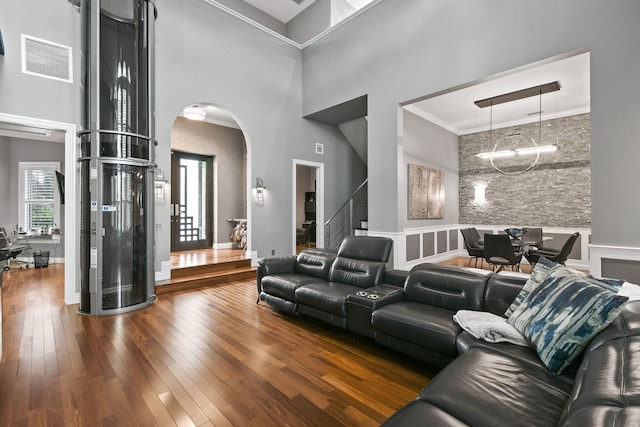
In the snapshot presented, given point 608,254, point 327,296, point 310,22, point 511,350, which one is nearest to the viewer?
point 511,350

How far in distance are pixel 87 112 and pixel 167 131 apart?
1363 millimetres

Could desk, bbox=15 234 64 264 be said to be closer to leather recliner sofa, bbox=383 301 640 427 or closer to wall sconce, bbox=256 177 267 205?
wall sconce, bbox=256 177 267 205

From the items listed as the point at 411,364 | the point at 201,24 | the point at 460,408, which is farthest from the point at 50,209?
the point at 460,408

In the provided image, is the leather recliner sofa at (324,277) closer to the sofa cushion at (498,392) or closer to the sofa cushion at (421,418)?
the sofa cushion at (498,392)

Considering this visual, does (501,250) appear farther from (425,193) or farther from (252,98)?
(252,98)

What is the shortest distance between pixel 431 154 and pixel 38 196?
10.0m

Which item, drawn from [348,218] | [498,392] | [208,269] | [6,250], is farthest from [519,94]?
[6,250]

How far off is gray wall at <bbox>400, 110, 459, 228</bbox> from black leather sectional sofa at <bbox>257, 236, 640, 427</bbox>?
293cm

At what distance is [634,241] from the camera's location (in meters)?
3.29

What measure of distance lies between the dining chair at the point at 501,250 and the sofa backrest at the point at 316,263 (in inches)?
130

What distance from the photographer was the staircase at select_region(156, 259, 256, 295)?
16.8ft

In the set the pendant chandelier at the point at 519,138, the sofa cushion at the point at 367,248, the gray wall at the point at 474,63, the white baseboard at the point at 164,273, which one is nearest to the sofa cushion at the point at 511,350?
the sofa cushion at the point at 367,248

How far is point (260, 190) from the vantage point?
655cm

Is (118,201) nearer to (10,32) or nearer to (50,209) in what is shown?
(10,32)
